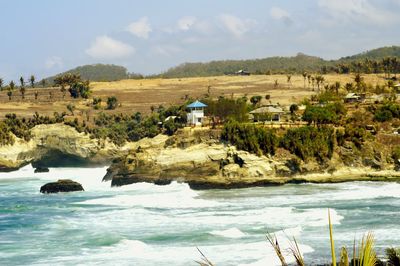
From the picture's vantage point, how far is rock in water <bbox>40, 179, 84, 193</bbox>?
58.6 m

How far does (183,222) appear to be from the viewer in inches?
1565

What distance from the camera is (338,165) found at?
59531mm

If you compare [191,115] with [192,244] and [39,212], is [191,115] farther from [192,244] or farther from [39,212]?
[192,244]

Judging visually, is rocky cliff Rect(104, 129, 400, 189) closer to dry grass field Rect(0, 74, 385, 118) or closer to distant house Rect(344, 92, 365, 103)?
distant house Rect(344, 92, 365, 103)

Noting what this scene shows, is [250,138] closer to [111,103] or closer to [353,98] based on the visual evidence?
[353,98]

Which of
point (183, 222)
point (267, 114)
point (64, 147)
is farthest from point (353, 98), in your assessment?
point (183, 222)

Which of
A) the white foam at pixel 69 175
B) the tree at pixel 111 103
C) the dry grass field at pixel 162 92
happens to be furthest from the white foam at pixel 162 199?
the tree at pixel 111 103

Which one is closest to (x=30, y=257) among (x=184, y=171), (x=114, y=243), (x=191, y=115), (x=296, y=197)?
(x=114, y=243)

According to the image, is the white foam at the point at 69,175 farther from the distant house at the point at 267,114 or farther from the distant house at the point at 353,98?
the distant house at the point at 353,98

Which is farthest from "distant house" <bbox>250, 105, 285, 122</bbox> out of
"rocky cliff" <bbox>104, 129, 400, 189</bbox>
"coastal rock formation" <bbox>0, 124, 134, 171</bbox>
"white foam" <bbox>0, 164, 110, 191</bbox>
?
"coastal rock formation" <bbox>0, 124, 134, 171</bbox>

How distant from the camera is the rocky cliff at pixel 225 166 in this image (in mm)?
57000

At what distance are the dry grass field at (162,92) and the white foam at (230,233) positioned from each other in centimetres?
6144

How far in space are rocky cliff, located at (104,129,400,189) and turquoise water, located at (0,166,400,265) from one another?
5.03 ft

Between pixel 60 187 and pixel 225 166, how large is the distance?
14.9 meters
